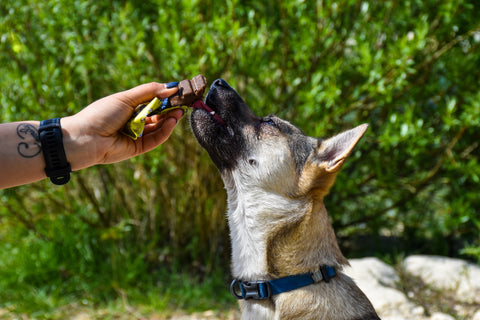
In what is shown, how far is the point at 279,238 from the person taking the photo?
8.37 feet

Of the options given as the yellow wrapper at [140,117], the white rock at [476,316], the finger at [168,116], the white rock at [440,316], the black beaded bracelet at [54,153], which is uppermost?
the finger at [168,116]

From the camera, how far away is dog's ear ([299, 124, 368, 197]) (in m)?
2.63

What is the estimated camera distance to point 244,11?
445 centimetres

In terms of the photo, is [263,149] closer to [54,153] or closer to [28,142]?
[54,153]

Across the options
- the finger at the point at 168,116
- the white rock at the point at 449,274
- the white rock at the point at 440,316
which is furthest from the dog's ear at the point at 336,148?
the white rock at the point at 449,274

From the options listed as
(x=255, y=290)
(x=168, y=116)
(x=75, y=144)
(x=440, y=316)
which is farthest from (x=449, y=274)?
(x=75, y=144)

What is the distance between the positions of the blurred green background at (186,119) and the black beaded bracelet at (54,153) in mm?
1719

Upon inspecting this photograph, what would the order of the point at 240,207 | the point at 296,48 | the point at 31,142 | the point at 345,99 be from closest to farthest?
the point at 31,142 < the point at 240,207 < the point at 296,48 < the point at 345,99

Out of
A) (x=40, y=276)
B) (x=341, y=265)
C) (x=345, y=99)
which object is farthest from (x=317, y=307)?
(x=40, y=276)

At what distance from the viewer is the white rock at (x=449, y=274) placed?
14.4 ft

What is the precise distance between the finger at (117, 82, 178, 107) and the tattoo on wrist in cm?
52

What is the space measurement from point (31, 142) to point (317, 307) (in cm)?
183

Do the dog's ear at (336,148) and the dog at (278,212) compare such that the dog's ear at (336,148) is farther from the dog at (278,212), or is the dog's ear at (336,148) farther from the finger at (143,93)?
the finger at (143,93)

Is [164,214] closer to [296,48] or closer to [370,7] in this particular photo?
[296,48]
